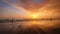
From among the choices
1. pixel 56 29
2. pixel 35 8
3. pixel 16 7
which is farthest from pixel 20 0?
pixel 56 29

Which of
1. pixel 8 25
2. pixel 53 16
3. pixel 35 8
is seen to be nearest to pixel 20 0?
pixel 35 8

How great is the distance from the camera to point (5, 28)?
1926mm

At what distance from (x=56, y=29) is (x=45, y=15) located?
25cm

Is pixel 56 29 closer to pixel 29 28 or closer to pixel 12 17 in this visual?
pixel 29 28

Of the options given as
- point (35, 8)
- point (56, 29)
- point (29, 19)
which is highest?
point (35, 8)

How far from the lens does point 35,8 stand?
77.4 inches

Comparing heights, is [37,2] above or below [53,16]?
above

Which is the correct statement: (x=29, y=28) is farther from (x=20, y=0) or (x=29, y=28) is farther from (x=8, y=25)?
(x=20, y=0)

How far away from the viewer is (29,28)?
1.93 meters

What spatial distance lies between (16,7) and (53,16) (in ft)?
1.75

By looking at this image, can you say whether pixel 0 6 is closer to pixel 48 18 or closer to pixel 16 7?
pixel 16 7

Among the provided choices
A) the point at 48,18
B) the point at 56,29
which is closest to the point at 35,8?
the point at 48,18

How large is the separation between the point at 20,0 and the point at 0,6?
29 centimetres

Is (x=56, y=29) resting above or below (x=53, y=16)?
below
